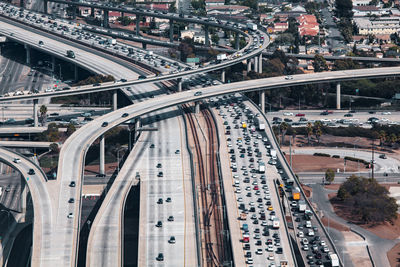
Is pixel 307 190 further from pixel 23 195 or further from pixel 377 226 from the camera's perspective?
pixel 23 195

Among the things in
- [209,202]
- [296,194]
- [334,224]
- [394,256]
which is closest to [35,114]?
[209,202]

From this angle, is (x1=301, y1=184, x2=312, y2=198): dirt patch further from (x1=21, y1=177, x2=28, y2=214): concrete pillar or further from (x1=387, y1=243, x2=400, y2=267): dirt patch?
(x1=21, y1=177, x2=28, y2=214): concrete pillar

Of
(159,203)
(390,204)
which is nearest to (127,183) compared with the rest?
(159,203)

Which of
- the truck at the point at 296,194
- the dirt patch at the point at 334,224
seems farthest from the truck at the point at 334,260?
the truck at the point at 296,194

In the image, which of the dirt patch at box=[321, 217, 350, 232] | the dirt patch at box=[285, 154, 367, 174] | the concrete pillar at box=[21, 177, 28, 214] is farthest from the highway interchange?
the dirt patch at box=[285, 154, 367, 174]

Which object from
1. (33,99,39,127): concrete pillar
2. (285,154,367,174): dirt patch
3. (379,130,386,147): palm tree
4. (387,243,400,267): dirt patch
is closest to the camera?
(387,243,400,267): dirt patch
